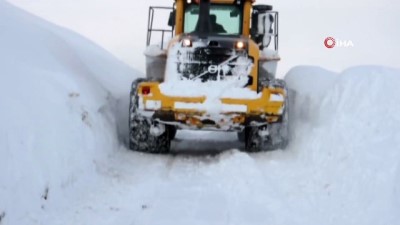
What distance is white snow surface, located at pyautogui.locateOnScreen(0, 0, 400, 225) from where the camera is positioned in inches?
255

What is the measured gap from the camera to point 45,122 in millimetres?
7891

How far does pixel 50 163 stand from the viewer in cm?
721

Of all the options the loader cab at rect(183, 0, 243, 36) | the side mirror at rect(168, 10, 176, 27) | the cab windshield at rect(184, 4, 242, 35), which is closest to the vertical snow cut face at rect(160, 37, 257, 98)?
the loader cab at rect(183, 0, 243, 36)

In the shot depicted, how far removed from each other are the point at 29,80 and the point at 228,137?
630 cm

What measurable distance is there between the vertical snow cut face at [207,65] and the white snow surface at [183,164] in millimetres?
1128

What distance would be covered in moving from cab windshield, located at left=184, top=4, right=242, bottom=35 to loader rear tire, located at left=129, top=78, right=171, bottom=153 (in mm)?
1745

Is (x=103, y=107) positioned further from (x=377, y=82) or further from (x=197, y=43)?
(x=377, y=82)

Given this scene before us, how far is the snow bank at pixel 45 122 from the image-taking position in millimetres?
6367

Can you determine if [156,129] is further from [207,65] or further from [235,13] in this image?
[235,13]

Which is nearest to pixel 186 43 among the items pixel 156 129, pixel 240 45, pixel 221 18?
pixel 240 45

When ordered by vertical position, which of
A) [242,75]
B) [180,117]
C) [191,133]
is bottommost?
[191,133]

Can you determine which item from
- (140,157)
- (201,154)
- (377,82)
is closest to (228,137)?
(201,154)

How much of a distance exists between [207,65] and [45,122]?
11.1 ft

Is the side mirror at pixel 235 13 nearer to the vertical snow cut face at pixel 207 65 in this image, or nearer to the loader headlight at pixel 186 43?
the vertical snow cut face at pixel 207 65
